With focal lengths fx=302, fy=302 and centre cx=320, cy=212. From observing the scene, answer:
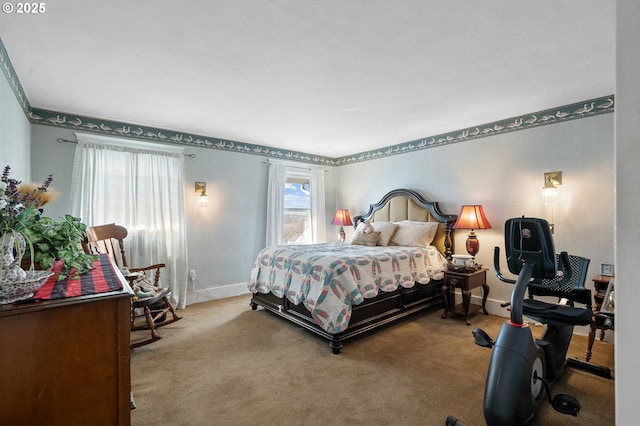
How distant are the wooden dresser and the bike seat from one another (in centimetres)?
262

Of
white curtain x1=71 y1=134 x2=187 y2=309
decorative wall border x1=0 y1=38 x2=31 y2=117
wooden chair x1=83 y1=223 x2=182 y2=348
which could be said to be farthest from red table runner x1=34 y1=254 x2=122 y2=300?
white curtain x1=71 y1=134 x2=187 y2=309

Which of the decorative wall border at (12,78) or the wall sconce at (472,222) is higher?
the decorative wall border at (12,78)

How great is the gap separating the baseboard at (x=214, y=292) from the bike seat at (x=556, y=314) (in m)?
3.71

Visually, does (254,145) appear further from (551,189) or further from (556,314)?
(556,314)

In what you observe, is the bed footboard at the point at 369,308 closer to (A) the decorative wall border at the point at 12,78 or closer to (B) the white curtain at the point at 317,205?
(B) the white curtain at the point at 317,205

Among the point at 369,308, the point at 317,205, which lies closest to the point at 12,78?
the point at 369,308

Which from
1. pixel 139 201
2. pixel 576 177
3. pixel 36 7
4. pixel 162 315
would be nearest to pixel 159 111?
pixel 139 201

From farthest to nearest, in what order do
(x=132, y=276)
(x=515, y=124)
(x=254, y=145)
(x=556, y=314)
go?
(x=254, y=145)
(x=515, y=124)
(x=132, y=276)
(x=556, y=314)

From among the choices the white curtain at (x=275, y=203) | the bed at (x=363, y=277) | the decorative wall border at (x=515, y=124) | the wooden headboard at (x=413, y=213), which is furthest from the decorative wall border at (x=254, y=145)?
the bed at (x=363, y=277)

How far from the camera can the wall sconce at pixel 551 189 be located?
3.26m

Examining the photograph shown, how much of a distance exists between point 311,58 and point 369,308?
7.67ft

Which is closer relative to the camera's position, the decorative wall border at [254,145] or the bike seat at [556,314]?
the bike seat at [556,314]

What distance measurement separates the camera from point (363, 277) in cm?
300

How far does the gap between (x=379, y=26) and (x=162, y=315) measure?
3.48 metres
